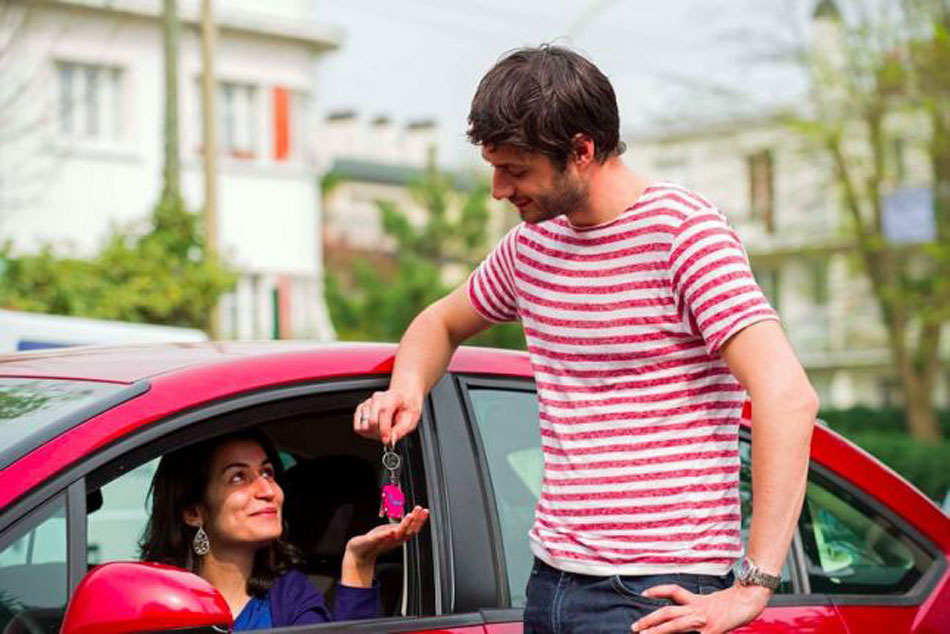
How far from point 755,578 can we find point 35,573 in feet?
3.80

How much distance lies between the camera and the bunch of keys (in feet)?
11.6

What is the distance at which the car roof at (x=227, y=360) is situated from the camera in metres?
3.48

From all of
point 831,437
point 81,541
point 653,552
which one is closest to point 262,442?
point 81,541

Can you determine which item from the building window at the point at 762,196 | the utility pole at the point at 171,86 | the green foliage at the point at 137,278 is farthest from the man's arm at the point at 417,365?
the building window at the point at 762,196

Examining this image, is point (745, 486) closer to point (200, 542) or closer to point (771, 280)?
point (200, 542)

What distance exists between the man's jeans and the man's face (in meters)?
0.63

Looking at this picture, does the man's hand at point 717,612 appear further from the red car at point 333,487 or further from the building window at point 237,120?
the building window at point 237,120

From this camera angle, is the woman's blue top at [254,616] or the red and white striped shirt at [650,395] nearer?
the red and white striped shirt at [650,395]

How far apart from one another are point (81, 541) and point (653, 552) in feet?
3.11

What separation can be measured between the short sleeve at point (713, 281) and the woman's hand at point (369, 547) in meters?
0.71

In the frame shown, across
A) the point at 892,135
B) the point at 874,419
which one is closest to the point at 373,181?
the point at 874,419

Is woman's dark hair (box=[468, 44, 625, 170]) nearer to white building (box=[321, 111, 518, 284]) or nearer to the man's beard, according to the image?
the man's beard

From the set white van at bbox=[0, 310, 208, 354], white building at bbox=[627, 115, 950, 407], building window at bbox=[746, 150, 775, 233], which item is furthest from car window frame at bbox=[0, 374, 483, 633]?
building window at bbox=[746, 150, 775, 233]

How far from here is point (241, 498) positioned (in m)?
3.80
